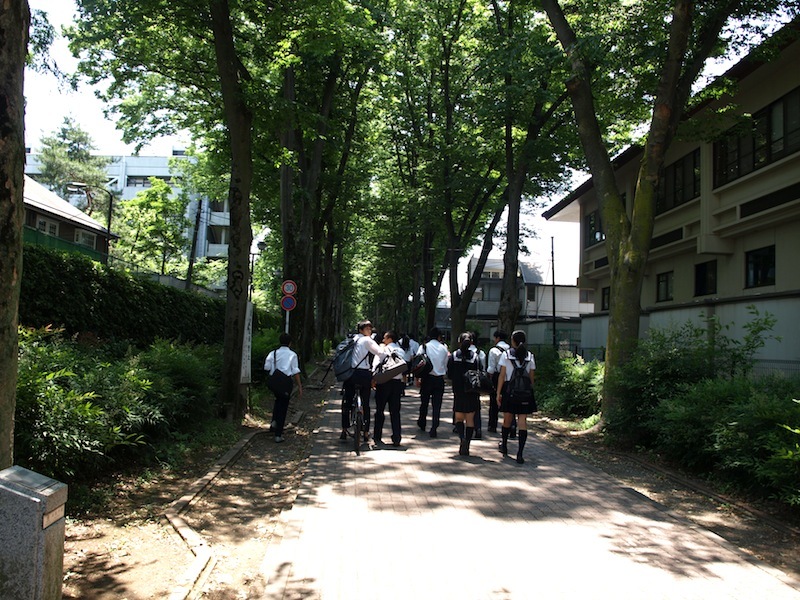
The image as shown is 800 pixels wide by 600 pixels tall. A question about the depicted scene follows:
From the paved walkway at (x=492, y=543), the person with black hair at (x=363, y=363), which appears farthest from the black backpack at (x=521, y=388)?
the person with black hair at (x=363, y=363)

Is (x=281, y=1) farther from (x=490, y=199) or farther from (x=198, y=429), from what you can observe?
(x=490, y=199)

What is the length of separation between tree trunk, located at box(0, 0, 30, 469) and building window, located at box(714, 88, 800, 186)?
14043 millimetres

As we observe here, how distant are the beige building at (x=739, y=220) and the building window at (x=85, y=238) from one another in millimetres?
26758

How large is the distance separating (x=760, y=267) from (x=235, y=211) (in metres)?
14.7

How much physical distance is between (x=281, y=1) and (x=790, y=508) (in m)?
11.5

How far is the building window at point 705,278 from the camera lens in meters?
21.3

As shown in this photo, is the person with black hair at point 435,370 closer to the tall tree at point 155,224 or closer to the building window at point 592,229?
the building window at point 592,229

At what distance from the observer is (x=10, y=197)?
386cm

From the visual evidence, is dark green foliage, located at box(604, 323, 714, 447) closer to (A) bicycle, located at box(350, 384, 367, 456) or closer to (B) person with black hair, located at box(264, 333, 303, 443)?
(A) bicycle, located at box(350, 384, 367, 456)

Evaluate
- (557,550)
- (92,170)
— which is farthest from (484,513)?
(92,170)

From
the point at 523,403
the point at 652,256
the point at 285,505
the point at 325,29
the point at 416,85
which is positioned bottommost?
the point at 285,505

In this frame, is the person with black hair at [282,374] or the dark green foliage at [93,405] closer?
the dark green foliage at [93,405]

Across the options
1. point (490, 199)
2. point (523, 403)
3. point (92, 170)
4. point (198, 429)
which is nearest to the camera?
point (523, 403)

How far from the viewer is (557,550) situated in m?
5.50
